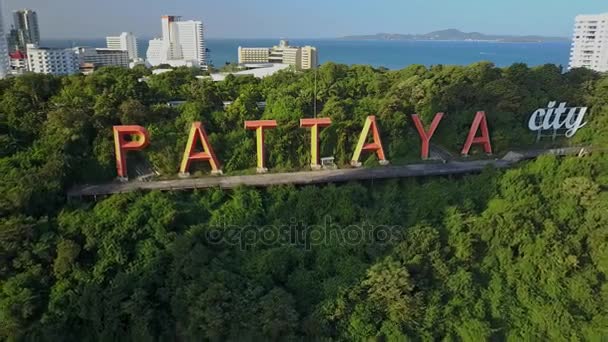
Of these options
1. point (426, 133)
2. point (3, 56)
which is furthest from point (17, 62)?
A: point (426, 133)

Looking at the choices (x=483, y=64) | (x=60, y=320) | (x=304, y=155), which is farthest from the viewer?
(x=483, y=64)

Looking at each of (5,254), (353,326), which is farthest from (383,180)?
(5,254)

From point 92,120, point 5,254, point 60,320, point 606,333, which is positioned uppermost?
point 92,120

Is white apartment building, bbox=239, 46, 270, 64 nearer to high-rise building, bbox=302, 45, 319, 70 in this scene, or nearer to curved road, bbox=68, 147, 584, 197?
high-rise building, bbox=302, 45, 319, 70

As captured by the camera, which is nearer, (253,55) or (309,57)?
(309,57)

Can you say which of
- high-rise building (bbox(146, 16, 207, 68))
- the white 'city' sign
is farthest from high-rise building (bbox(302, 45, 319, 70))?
the white 'city' sign

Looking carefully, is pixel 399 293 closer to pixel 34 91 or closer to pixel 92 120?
pixel 92 120

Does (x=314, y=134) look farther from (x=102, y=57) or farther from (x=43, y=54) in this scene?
(x=102, y=57)
